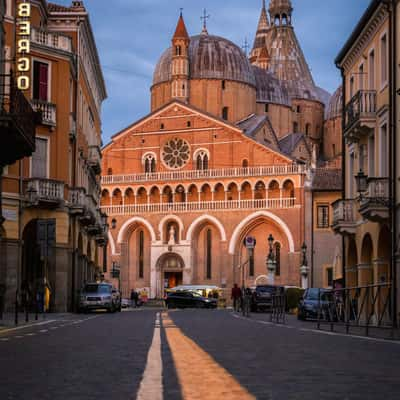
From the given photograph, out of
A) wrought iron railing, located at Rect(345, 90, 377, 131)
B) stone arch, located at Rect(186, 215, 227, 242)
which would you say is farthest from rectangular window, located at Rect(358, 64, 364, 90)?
stone arch, located at Rect(186, 215, 227, 242)

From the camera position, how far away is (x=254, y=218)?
3285 inches

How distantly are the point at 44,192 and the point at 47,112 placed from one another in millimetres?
3519

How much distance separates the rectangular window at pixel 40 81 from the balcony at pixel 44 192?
147 inches

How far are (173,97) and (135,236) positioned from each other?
47.0 feet

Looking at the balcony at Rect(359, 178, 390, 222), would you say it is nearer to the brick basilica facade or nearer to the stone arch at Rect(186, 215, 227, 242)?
the brick basilica facade

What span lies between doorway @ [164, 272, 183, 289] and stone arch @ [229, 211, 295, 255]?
22.6 feet

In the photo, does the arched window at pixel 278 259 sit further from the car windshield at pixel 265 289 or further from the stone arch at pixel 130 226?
the car windshield at pixel 265 289

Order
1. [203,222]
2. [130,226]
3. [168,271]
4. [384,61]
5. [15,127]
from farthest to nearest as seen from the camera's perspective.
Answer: [130,226] → [168,271] → [203,222] → [384,61] → [15,127]

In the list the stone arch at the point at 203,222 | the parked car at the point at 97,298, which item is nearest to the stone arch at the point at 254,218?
the stone arch at the point at 203,222

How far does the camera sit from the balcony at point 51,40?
134ft

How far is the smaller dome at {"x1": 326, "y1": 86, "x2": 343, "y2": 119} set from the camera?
104875 mm

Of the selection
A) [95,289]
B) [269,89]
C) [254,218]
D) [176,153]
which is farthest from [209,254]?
[95,289]

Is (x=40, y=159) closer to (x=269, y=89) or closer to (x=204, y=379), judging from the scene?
(x=204, y=379)

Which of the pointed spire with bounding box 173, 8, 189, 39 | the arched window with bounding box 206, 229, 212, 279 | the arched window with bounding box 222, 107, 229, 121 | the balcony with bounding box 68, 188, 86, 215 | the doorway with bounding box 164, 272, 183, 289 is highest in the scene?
the pointed spire with bounding box 173, 8, 189, 39
